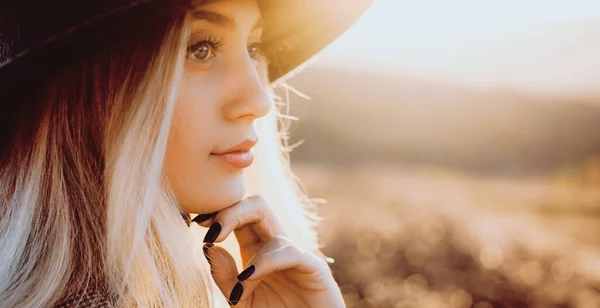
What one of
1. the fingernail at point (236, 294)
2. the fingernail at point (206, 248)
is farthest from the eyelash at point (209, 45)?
the fingernail at point (236, 294)

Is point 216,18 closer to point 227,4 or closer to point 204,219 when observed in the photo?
point 227,4

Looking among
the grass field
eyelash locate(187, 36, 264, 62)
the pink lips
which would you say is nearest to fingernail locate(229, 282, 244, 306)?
the pink lips

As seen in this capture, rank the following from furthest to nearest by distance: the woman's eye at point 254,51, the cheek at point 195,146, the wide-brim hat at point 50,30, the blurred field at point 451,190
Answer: the blurred field at point 451,190
the woman's eye at point 254,51
the cheek at point 195,146
the wide-brim hat at point 50,30

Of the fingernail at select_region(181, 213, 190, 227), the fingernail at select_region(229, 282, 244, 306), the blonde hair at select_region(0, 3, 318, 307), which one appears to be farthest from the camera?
the fingernail at select_region(229, 282, 244, 306)

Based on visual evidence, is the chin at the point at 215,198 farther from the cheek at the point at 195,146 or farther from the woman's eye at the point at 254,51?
the woman's eye at the point at 254,51

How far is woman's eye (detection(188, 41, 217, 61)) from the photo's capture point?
1972 millimetres

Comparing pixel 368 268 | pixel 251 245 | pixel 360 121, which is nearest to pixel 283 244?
pixel 251 245

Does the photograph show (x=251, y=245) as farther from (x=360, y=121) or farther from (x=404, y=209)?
(x=360, y=121)

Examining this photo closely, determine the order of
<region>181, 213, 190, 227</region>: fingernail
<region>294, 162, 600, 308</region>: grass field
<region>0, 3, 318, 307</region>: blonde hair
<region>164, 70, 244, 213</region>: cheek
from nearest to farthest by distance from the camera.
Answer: <region>0, 3, 318, 307</region>: blonde hair, <region>164, 70, 244, 213</region>: cheek, <region>181, 213, 190, 227</region>: fingernail, <region>294, 162, 600, 308</region>: grass field

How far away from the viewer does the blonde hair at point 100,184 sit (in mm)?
1850

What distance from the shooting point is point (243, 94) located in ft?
6.61

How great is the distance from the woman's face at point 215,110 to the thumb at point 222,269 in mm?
259

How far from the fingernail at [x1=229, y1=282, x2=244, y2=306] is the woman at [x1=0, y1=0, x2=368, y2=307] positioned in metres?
0.13

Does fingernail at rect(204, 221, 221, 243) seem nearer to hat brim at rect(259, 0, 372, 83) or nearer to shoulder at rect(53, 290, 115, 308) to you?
shoulder at rect(53, 290, 115, 308)
